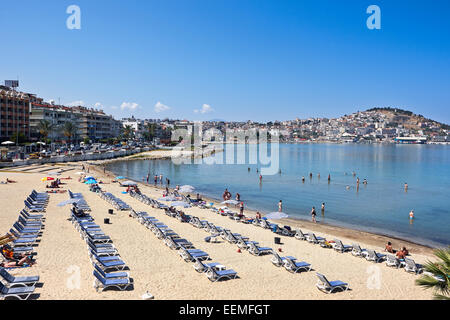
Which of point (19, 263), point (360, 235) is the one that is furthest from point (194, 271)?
point (360, 235)

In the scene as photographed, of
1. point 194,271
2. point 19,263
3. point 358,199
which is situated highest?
point 19,263

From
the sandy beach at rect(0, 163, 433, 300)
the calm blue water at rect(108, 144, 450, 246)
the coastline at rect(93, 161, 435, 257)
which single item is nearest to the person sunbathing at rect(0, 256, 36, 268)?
the sandy beach at rect(0, 163, 433, 300)

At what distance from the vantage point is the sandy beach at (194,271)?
10234mm

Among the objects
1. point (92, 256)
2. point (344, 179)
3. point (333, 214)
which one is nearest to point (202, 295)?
point (92, 256)

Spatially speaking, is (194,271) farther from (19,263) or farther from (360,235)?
(360,235)

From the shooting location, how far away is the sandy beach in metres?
10.2

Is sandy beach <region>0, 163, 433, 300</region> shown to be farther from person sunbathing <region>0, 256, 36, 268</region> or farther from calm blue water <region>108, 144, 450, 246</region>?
calm blue water <region>108, 144, 450, 246</region>

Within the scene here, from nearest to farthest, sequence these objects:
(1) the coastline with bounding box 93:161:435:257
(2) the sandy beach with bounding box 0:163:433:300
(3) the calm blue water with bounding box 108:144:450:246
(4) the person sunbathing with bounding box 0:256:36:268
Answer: (2) the sandy beach with bounding box 0:163:433:300
(4) the person sunbathing with bounding box 0:256:36:268
(1) the coastline with bounding box 93:161:435:257
(3) the calm blue water with bounding box 108:144:450:246

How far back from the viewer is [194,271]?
469 inches

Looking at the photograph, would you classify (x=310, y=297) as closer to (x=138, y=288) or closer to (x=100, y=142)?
(x=138, y=288)

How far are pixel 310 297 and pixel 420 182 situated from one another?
49.4m

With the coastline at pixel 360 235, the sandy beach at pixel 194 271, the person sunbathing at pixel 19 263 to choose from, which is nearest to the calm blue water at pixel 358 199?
the coastline at pixel 360 235

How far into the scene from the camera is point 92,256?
475 inches

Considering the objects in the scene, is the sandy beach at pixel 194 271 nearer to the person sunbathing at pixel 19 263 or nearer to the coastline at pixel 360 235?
the coastline at pixel 360 235
